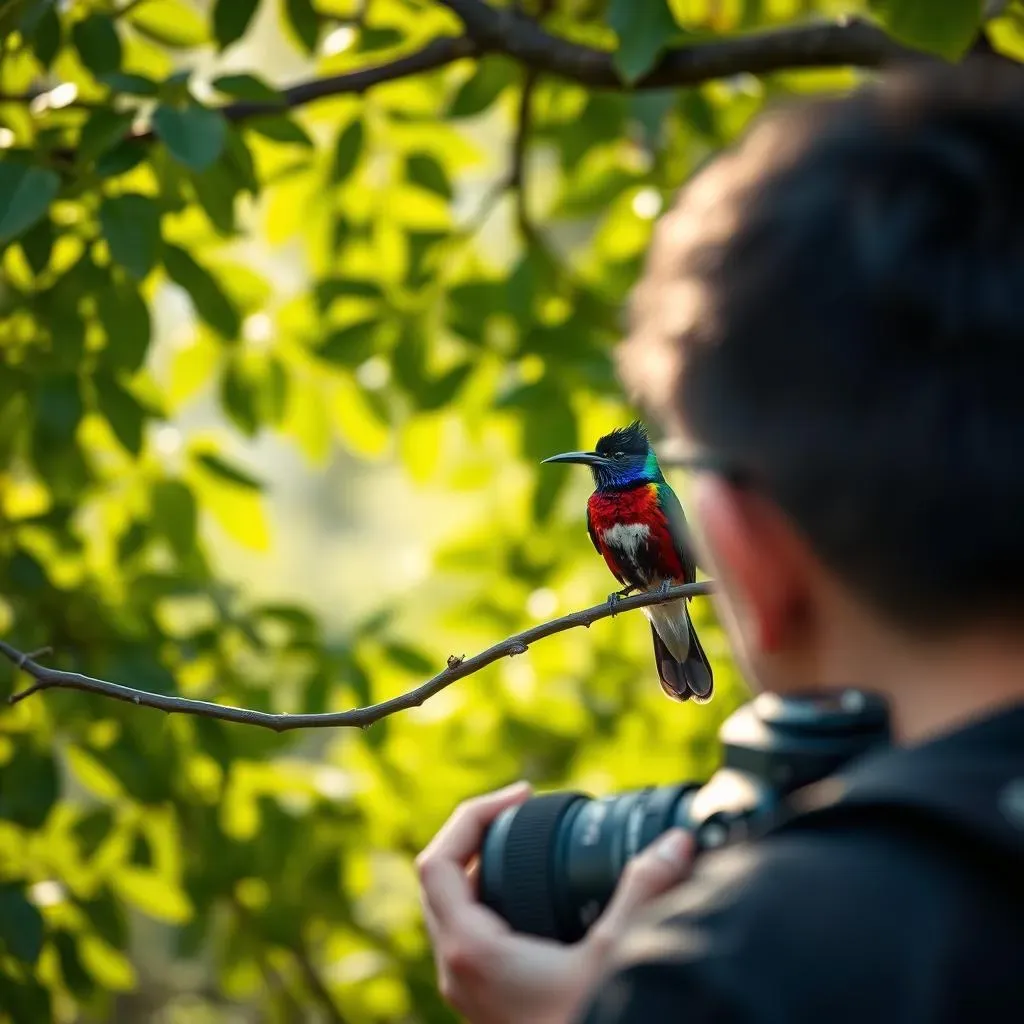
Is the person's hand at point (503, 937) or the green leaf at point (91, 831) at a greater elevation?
the person's hand at point (503, 937)

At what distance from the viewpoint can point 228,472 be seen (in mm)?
3596

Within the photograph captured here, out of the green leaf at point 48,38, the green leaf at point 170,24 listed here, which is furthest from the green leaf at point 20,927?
the green leaf at point 170,24

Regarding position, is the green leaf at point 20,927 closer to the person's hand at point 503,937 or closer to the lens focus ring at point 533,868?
the person's hand at point 503,937

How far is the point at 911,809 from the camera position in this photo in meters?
0.91

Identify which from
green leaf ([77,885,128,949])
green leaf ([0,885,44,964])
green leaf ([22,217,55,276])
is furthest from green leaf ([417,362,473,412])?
green leaf ([77,885,128,949])

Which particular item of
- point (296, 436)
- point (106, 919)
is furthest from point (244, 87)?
point (106, 919)

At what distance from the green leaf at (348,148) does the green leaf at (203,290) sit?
0.59 m

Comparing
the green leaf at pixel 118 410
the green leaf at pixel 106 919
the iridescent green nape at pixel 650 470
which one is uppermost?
the iridescent green nape at pixel 650 470

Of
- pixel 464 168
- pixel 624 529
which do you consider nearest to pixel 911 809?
pixel 624 529

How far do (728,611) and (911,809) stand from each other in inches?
13.0

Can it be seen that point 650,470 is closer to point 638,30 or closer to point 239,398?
point 638,30

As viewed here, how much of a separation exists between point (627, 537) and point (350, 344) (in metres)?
1.41

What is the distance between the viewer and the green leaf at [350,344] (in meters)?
3.51

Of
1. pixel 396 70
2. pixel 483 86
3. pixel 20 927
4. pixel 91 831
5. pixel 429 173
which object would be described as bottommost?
pixel 91 831
